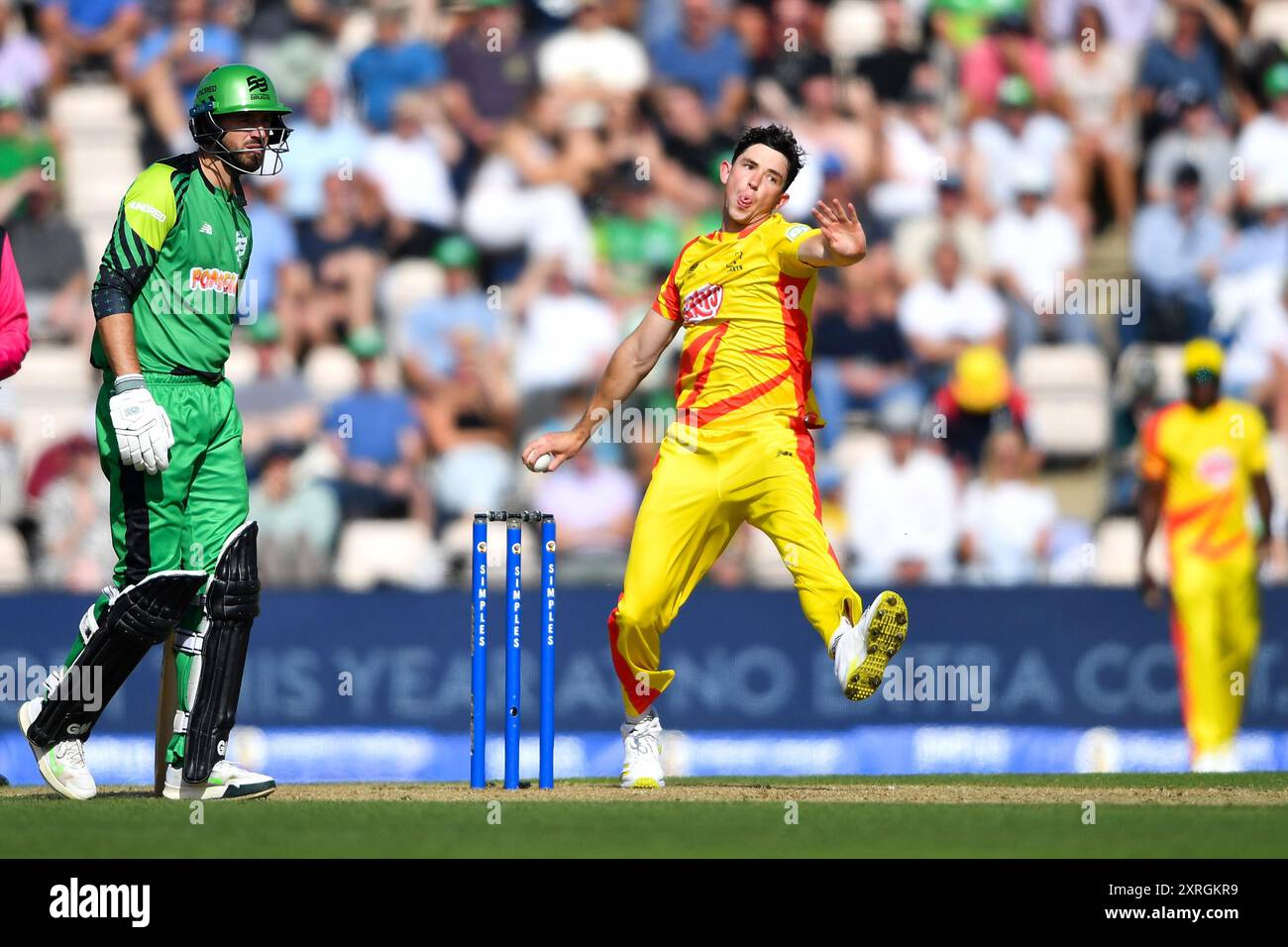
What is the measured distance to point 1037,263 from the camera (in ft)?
47.4

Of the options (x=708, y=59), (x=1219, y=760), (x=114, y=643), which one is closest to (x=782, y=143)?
(x=114, y=643)

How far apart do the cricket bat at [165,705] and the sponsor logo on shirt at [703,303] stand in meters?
2.27

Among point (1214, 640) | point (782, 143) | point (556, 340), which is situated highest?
point (556, 340)

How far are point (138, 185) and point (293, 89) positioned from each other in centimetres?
762

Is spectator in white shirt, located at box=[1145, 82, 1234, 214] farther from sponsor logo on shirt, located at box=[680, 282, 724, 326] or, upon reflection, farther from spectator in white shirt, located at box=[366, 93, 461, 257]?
sponsor logo on shirt, located at box=[680, 282, 724, 326]

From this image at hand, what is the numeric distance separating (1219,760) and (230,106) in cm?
675

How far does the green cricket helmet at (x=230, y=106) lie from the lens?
786 cm

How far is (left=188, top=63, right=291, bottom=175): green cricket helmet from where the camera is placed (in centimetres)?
786

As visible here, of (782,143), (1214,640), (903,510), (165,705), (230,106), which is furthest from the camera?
(903,510)

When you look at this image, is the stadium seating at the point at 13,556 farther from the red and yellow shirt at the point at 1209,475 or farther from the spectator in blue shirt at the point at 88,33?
the red and yellow shirt at the point at 1209,475

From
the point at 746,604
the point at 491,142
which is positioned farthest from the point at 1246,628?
the point at 491,142

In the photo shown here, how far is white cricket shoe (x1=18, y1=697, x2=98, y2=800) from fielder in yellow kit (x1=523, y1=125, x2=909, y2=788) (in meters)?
1.93

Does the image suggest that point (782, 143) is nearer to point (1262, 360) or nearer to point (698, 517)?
point (698, 517)
